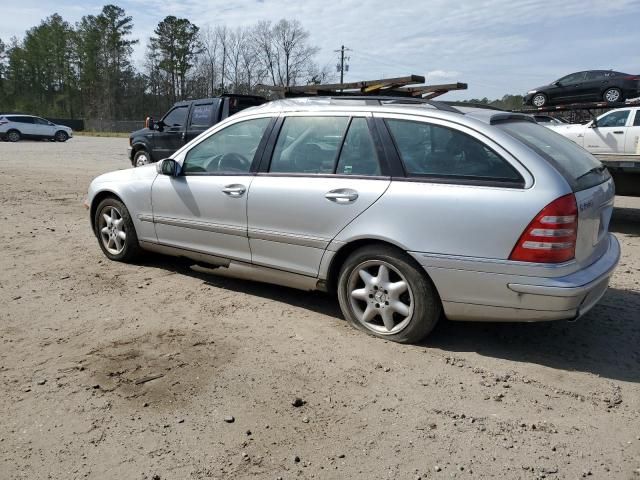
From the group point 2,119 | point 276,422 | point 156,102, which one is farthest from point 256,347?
point 156,102

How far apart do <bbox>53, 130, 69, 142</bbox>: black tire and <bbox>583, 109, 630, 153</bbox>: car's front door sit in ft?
100

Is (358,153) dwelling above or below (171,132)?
below

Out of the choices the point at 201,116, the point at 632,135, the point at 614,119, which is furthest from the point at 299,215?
the point at 614,119

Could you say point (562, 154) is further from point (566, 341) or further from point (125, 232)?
point (125, 232)

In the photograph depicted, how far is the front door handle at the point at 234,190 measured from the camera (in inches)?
178

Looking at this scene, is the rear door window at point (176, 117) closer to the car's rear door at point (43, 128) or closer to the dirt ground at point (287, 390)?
the dirt ground at point (287, 390)

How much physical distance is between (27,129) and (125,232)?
31.1m

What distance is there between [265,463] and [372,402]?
2.58 feet

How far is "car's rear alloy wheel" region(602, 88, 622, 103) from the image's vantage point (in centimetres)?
1595

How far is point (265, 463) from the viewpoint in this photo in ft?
8.52

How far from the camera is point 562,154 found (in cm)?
375

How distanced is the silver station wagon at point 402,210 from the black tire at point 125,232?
827 millimetres

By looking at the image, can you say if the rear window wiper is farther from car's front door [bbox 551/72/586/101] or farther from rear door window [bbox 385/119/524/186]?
car's front door [bbox 551/72/586/101]

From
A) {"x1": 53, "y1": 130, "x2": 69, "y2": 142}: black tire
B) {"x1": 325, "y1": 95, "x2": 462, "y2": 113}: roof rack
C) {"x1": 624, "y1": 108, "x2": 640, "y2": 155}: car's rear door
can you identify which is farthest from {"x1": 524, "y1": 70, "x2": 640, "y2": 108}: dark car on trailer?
{"x1": 53, "y1": 130, "x2": 69, "y2": 142}: black tire
